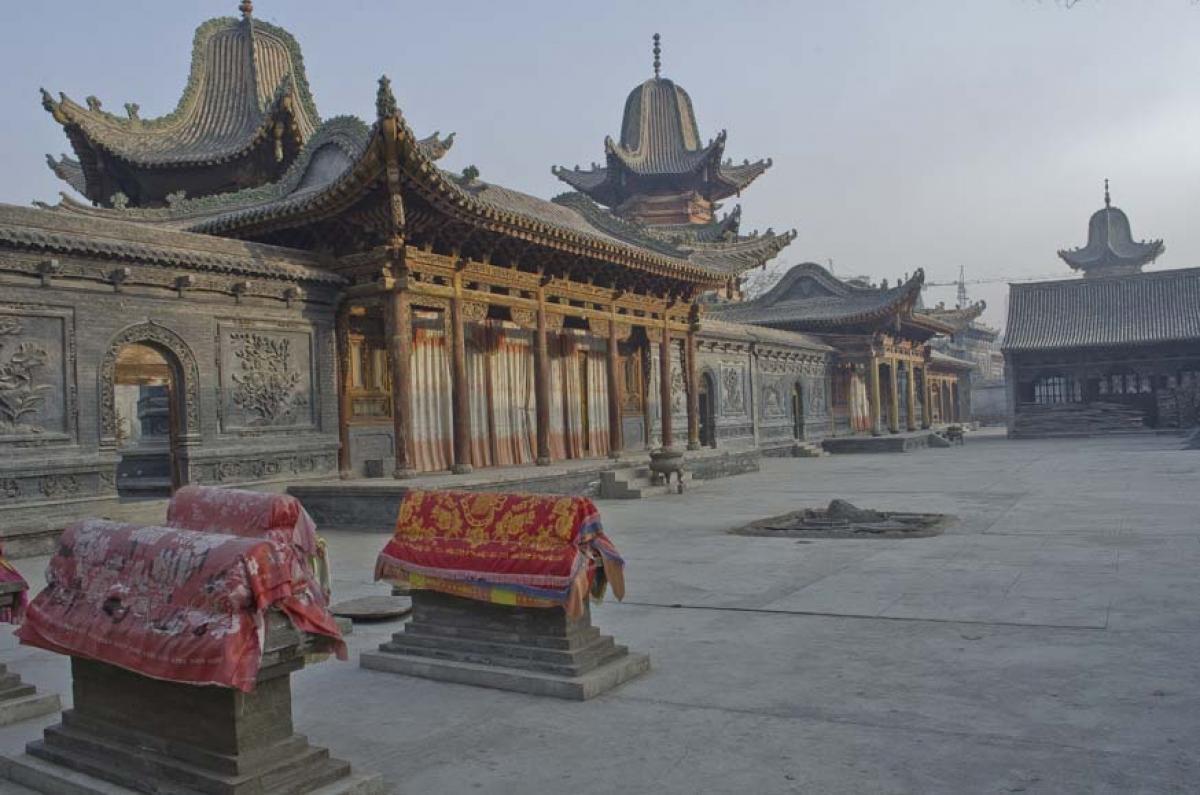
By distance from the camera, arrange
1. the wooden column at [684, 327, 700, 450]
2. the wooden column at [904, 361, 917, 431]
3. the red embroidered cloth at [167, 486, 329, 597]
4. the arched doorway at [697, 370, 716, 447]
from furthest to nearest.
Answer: the wooden column at [904, 361, 917, 431] < the arched doorway at [697, 370, 716, 447] < the wooden column at [684, 327, 700, 450] < the red embroidered cloth at [167, 486, 329, 597]

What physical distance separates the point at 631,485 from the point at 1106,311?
28.9 metres

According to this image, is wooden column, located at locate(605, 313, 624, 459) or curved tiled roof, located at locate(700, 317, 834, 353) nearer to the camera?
wooden column, located at locate(605, 313, 624, 459)

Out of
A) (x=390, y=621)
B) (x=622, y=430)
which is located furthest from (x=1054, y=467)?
(x=390, y=621)

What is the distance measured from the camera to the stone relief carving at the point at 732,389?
91.7 feet

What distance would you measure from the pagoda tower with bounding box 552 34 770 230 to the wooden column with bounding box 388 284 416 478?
24499 mm

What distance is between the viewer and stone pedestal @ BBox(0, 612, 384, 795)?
350 centimetres

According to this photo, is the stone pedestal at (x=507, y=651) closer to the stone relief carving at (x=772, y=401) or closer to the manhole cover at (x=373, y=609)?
Result: the manhole cover at (x=373, y=609)

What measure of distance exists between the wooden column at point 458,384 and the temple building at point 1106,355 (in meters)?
29.0

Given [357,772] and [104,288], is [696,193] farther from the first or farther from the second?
[357,772]

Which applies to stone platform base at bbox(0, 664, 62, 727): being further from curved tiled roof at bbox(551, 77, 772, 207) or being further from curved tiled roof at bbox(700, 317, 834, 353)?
curved tiled roof at bbox(551, 77, 772, 207)

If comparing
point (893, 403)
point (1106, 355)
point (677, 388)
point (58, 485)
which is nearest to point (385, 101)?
point (58, 485)

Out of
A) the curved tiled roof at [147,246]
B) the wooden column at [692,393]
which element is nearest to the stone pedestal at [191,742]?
the curved tiled roof at [147,246]

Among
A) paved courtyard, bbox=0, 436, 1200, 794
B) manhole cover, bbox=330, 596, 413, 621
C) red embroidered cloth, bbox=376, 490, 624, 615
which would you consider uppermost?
red embroidered cloth, bbox=376, 490, 624, 615

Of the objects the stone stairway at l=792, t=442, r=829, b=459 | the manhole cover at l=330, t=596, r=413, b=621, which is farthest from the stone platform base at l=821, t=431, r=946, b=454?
the manhole cover at l=330, t=596, r=413, b=621
